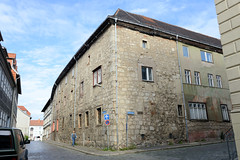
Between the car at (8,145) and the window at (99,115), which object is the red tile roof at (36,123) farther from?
the car at (8,145)

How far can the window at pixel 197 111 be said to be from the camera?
17453 mm

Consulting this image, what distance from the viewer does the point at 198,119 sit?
1747cm

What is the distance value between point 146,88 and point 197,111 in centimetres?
534

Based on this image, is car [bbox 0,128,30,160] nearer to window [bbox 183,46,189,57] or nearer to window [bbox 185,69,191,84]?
window [bbox 185,69,191,84]

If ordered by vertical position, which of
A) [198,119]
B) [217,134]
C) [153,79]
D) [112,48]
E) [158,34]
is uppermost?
[158,34]

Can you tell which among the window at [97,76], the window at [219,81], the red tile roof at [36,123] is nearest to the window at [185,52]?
the window at [219,81]

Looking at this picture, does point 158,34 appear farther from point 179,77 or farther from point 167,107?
point 167,107

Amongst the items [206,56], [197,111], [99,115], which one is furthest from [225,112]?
[99,115]

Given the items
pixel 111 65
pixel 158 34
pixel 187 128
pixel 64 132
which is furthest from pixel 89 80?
pixel 64 132

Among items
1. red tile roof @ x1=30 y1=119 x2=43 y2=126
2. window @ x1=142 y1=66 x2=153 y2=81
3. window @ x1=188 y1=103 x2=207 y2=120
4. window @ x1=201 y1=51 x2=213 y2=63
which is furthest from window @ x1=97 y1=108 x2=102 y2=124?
red tile roof @ x1=30 y1=119 x2=43 y2=126

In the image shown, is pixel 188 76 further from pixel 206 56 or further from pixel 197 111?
pixel 206 56

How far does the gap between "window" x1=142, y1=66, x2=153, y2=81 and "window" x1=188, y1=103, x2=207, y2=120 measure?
424 centimetres

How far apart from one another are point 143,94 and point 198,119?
18.3 ft

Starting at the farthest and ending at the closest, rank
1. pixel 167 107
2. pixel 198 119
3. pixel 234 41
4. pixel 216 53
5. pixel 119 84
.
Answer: pixel 216 53
pixel 198 119
pixel 167 107
pixel 119 84
pixel 234 41
